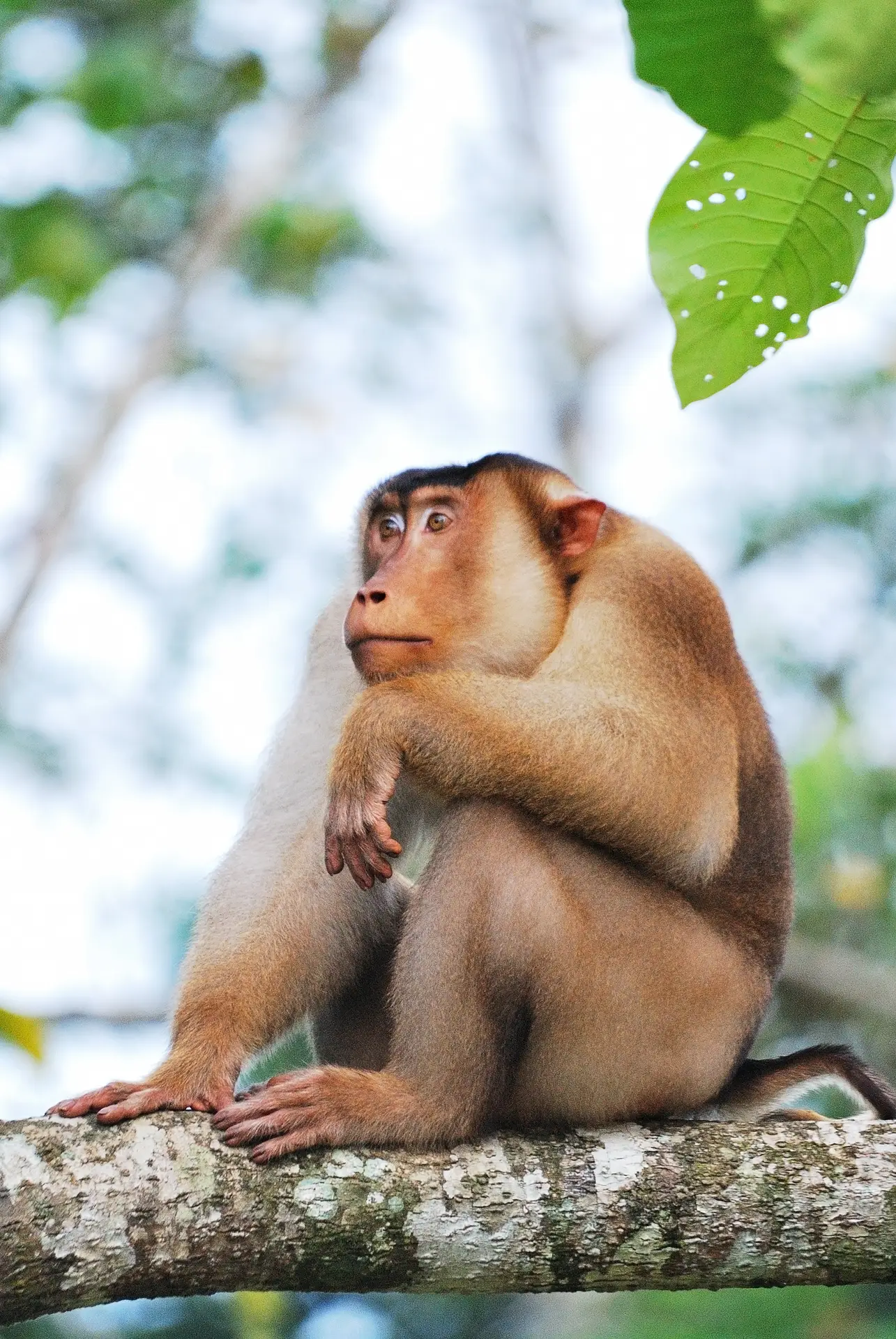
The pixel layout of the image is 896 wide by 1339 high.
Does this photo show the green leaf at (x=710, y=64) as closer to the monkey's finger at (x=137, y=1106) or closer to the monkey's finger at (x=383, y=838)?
the monkey's finger at (x=383, y=838)

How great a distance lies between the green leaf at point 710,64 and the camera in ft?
4.75

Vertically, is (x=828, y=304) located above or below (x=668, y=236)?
below

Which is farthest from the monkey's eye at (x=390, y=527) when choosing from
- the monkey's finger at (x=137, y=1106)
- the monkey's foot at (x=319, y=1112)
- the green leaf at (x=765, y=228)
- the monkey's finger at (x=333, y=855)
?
the green leaf at (x=765, y=228)

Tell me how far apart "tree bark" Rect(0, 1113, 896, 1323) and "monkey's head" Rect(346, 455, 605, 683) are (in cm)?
158

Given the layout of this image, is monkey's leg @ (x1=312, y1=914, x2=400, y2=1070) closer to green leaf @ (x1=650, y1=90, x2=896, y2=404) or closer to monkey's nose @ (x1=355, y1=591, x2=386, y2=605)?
monkey's nose @ (x1=355, y1=591, x2=386, y2=605)

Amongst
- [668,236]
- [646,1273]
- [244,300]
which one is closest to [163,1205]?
[646,1273]

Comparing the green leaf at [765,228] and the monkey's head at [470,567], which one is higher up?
the monkey's head at [470,567]

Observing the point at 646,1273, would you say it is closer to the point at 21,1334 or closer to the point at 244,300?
the point at 21,1334

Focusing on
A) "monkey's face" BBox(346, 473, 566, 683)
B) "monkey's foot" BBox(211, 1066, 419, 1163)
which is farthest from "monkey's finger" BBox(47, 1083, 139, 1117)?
"monkey's face" BBox(346, 473, 566, 683)

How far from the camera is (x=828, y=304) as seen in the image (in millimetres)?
2266

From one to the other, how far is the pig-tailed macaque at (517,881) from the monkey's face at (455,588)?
1 centimetres

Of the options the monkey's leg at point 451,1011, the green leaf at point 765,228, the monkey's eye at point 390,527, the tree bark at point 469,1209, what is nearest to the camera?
the green leaf at point 765,228

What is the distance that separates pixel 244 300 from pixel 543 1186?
17.5m

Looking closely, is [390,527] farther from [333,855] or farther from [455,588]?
[333,855]
